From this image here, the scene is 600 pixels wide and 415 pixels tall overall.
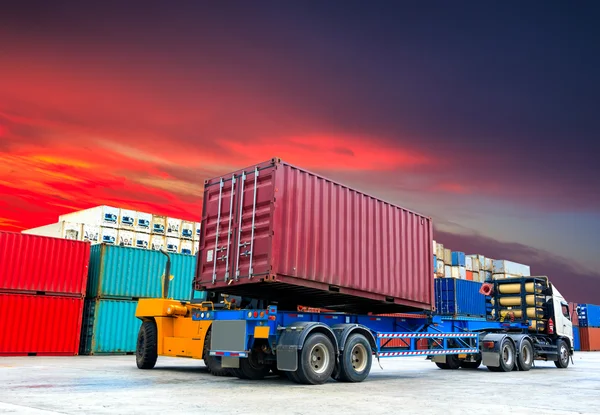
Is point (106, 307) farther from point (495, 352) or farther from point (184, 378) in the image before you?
point (495, 352)

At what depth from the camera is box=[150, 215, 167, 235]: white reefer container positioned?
97.7 ft

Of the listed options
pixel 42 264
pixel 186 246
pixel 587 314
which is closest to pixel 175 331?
pixel 42 264

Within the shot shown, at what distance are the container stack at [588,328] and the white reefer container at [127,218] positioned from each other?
39592 mm

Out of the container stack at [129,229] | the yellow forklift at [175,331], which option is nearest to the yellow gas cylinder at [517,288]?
the yellow forklift at [175,331]

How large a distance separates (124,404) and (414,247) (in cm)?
970

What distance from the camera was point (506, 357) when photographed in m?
17.7

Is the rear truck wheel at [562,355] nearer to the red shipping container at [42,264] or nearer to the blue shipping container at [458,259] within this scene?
the red shipping container at [42,264]

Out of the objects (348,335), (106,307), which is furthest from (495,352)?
(106,307)

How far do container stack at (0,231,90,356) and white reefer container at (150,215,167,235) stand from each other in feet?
23.0

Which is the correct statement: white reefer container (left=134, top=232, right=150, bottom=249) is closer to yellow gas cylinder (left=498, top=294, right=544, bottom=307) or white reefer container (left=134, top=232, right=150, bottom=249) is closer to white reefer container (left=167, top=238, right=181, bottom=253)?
white reefer container (left=167, top=238, right=181, bottom=253)

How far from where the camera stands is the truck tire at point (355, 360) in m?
12.4

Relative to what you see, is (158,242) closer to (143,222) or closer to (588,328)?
(143,222)

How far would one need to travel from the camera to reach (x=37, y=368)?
15328 millimetres

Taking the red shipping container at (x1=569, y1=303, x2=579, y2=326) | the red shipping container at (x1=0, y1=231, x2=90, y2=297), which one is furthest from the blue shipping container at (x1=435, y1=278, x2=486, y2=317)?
the red shipping container at (x1=569, y1=303, x2=579, y2=326)
